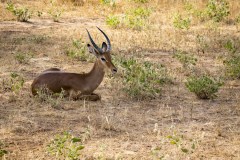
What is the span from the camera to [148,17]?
14703mm

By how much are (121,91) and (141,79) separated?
37 cm

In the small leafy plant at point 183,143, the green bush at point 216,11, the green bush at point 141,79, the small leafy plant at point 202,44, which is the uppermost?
the green bush at point 216,11

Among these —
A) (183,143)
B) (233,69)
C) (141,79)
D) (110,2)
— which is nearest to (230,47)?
(233,69)

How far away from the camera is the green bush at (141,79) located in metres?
8.54

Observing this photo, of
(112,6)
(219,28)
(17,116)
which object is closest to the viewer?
(17,116)

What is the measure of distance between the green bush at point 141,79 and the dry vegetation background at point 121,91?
0.08 meters

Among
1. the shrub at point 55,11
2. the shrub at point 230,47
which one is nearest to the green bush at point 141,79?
the shrub at point 230,47

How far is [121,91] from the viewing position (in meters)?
8.92

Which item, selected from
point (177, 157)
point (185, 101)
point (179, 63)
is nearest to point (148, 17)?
point (179, 63)

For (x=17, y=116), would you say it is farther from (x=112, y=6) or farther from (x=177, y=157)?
(x=112, y=6)

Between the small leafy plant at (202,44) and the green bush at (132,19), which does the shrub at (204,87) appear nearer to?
the small leafy plant at (202,44)

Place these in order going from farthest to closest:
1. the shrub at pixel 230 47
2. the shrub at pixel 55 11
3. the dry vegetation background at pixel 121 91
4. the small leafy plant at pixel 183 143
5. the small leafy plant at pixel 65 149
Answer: the shrub at pixel 55 11 < the shrub at pixel 230 47 < the dry vegetation background at pixel 121 91 < the small leafy plant at pixel 183 143 < the small leafy plant at pixel 65 149

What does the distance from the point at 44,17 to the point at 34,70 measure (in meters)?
5.10

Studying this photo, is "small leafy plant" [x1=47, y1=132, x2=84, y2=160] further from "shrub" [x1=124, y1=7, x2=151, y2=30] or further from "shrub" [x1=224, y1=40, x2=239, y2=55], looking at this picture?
"shrub" [x1=124, y1=7, x2=151, y2=30]
